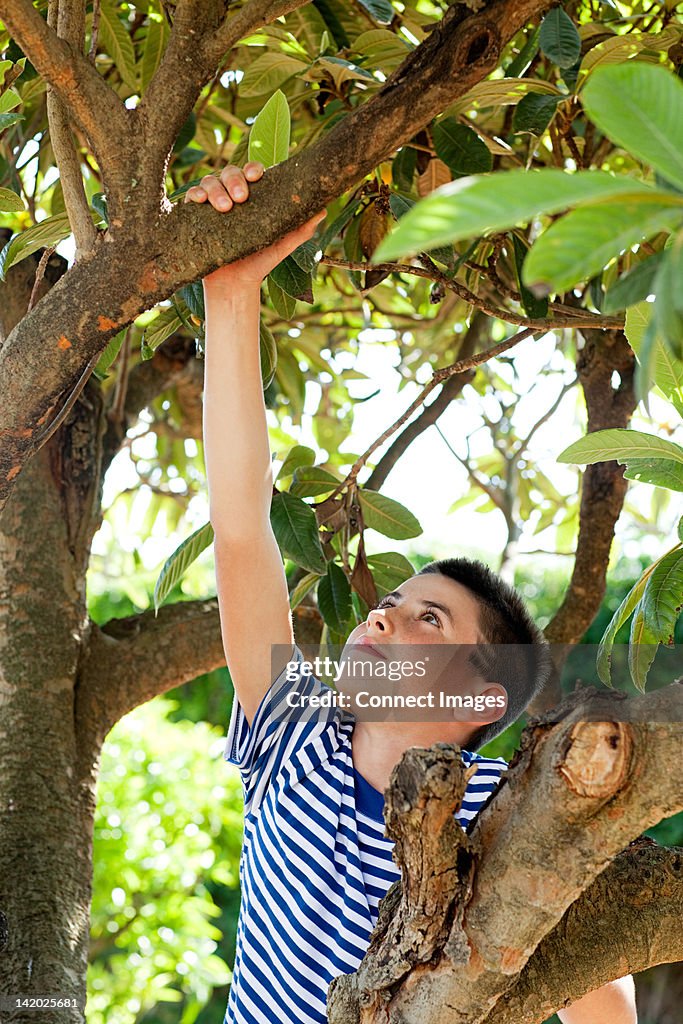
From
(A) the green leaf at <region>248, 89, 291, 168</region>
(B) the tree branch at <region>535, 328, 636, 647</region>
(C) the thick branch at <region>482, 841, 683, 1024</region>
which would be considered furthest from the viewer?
(B) the tree branch at <region>535, 328, 636, 647</region>

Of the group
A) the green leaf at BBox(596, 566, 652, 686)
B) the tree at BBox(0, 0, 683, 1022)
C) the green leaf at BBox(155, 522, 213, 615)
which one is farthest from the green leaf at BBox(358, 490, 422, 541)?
the green leaf at BBox(596, 566, 652, 686)

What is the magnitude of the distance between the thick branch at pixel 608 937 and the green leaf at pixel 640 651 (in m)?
0.17

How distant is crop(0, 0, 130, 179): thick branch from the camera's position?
0.82m

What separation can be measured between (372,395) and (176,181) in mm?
535

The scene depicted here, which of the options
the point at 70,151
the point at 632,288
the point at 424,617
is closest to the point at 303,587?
the point at 424,617

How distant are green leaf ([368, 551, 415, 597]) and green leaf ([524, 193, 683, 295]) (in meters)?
0.95

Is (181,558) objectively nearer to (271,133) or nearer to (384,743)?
(384,743)

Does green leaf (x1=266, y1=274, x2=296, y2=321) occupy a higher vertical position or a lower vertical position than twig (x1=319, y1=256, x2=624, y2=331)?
higher

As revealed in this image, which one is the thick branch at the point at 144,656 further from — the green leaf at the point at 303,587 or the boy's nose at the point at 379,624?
the boy's nose at the point at 379,624

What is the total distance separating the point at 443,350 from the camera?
7.53 ft

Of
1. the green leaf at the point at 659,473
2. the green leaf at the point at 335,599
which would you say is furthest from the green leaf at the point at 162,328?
the green leaf at the point at 659,473

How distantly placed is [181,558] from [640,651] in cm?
50

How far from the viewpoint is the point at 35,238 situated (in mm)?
1103

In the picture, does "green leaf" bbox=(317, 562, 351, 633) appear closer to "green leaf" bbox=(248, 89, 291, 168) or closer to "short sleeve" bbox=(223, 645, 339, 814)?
"short sleeve" bbox=(223, 645, 339, 814)
